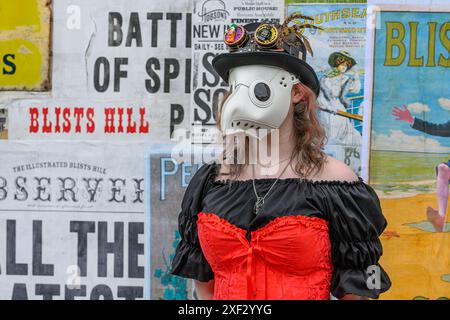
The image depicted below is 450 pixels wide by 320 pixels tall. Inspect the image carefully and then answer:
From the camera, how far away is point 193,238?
2275 millimetres

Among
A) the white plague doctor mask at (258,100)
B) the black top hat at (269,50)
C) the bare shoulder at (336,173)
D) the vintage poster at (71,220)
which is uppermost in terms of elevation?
the black top hat at (269,50)

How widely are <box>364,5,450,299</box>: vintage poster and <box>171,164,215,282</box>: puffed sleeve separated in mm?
969

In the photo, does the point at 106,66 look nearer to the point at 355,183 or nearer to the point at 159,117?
the point at 159,117

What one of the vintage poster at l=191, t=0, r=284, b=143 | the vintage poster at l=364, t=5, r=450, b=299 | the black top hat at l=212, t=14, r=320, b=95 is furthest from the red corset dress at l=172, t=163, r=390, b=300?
Result: the vintage poster at l=191, t=0, r=284, b=143

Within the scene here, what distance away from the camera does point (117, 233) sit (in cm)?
303

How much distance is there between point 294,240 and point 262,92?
498 mm

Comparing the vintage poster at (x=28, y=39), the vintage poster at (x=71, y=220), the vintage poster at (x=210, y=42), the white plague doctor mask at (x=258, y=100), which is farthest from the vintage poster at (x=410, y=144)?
the vintage poster at (x=28, y=39)

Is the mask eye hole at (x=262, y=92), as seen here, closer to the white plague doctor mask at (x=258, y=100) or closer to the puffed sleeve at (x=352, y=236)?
the white plague doctor mask at (x=258, y=100)

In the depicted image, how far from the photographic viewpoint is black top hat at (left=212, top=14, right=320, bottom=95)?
2.09m

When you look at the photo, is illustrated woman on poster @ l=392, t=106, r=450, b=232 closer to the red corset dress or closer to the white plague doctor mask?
the red corset dress

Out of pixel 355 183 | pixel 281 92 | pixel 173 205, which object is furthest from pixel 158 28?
pixel 355 183

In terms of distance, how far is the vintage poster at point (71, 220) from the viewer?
3.02m

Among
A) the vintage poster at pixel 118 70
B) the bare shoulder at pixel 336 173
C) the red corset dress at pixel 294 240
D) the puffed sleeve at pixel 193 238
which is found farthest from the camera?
the vintage poster at pixel 118 70
